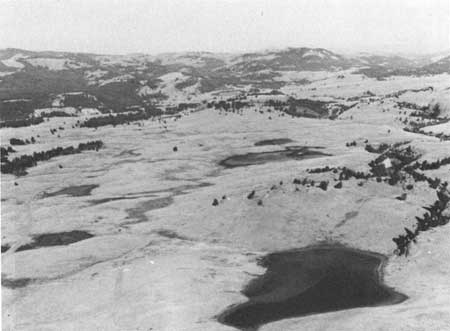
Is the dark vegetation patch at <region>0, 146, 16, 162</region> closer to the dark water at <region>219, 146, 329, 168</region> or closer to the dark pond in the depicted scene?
the dark water at <region>219, 146, 329, 168</region>

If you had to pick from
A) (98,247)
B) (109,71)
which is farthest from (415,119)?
(109,71)

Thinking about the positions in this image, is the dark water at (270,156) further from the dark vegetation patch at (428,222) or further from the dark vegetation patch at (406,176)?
the dark vegetation patch at (428,222)

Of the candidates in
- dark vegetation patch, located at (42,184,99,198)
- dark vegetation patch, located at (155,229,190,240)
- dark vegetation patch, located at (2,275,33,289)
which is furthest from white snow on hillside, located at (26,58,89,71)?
dark vegetation patch, located at (2,275,33,289)

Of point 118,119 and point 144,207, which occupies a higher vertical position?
point 118,119

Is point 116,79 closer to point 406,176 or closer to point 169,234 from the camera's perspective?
point 406,176

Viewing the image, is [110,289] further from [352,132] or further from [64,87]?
[64,87]

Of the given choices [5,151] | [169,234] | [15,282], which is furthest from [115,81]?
[15,282]

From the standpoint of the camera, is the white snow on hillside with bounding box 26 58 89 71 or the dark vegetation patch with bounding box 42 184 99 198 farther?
the white snow on hillside with bounding box 26 58 89 71
